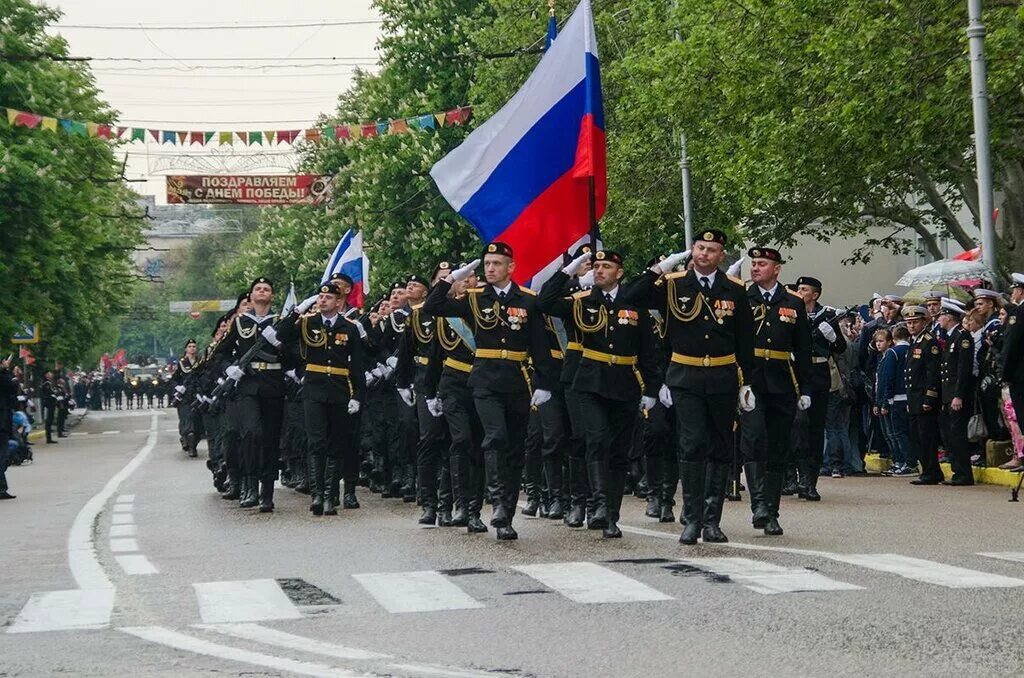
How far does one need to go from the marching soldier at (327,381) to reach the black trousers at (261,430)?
633mm

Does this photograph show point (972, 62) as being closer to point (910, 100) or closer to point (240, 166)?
point (910, 100)

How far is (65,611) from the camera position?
34.0 ft

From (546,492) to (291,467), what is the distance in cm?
593

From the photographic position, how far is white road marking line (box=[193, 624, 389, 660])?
27.3 ft

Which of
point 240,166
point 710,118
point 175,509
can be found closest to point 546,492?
point 175,509

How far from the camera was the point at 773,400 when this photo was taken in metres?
14.8

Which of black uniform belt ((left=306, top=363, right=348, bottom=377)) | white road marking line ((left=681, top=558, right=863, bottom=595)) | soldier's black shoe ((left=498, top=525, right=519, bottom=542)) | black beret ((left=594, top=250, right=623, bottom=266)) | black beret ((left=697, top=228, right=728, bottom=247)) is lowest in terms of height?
white road marking line ((left=681, top=558, right=863, bottom=595))

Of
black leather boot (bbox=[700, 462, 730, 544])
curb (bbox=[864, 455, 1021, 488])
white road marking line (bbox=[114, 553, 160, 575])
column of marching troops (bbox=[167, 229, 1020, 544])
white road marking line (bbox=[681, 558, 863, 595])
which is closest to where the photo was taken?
white road marking line (bbox=[681, 558, 863, 595])

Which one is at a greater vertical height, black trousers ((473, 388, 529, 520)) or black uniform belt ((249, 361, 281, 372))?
black uniform belt ((249, 361, 281, 372))

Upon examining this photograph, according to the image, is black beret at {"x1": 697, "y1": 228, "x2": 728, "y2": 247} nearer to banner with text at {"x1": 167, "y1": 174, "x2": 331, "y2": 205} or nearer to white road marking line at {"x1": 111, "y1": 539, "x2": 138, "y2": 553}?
white road marking line at {"x1": 111, "y1": 539, "x2": 138, "y2": 553}

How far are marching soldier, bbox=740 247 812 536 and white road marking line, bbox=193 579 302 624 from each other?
4.00 meters

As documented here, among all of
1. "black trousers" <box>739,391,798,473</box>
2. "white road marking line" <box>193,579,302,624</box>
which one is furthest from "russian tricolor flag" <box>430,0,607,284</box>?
"white road marking line" <box>193,579,302,624</box>

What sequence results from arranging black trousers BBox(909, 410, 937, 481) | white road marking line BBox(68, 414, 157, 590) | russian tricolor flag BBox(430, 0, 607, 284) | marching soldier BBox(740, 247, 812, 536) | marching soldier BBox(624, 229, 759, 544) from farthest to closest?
black trousers BBox(909, 410, 937, 481) < russian tricolor flag BBox(430, 0, 607, 284) < marching soldier BBox(740, 247, 812, 536) < marching soldier BBox(624, 229, 759, 544) < white road marking line BBox(68, 414, 157, 590)

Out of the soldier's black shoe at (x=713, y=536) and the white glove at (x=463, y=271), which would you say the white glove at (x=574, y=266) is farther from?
the soldier's black shoe at (x=713, y=536)
